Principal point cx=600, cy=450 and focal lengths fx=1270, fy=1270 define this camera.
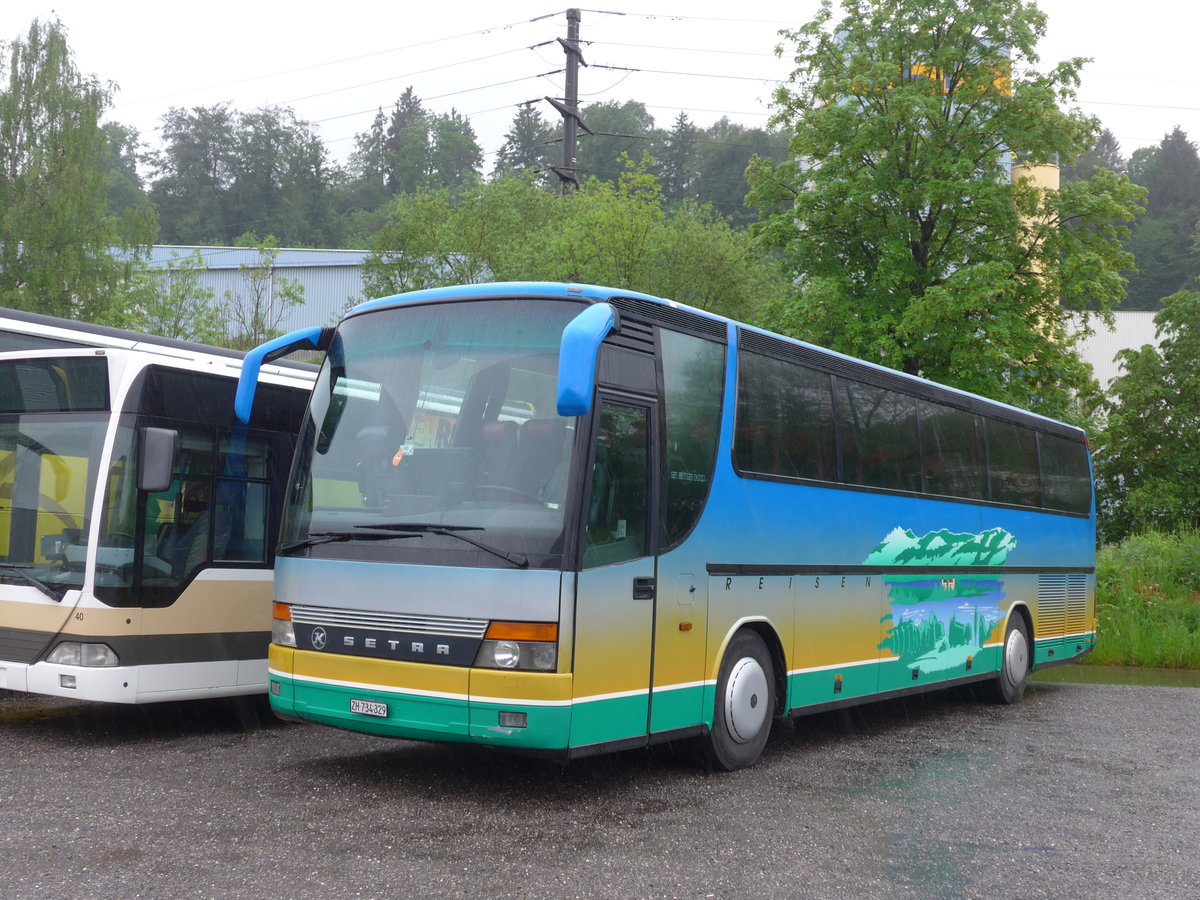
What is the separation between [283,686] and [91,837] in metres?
1.72

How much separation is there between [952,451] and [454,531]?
6.83 meters

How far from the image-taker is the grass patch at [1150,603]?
19.4 metres

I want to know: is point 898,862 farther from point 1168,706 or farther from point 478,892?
point 1168,706

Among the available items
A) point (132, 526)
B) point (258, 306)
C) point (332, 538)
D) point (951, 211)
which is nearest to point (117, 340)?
point (132, 526)

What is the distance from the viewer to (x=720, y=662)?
8.47m

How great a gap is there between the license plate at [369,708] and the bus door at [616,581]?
43.8 inches

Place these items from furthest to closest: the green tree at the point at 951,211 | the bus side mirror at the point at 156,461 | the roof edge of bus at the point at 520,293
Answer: the green tree at the point at 951,211, the bus side mirror at the point at 156,461, the roof edge of bus at the point at 520,293

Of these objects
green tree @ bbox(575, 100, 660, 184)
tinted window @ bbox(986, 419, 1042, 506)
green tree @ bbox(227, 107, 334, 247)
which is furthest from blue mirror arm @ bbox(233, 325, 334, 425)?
green tree @ bbox(227, 107, 334, 247)

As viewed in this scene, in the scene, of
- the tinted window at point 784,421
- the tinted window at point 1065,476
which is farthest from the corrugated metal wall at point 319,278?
the tinted window at point 784,421

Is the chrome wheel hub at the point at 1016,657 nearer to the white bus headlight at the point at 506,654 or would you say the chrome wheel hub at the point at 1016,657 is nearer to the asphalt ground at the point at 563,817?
the asphalt ground at the point at 563,817

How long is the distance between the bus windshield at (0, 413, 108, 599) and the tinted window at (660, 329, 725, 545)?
4.08m

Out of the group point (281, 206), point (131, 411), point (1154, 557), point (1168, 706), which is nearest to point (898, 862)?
point (131, 411)

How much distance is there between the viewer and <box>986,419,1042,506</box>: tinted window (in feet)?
44.2

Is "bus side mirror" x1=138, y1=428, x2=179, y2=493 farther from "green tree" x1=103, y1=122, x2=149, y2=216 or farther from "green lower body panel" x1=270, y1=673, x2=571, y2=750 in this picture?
"green tree" x1=103, y1=122, x2=149, y2=216
